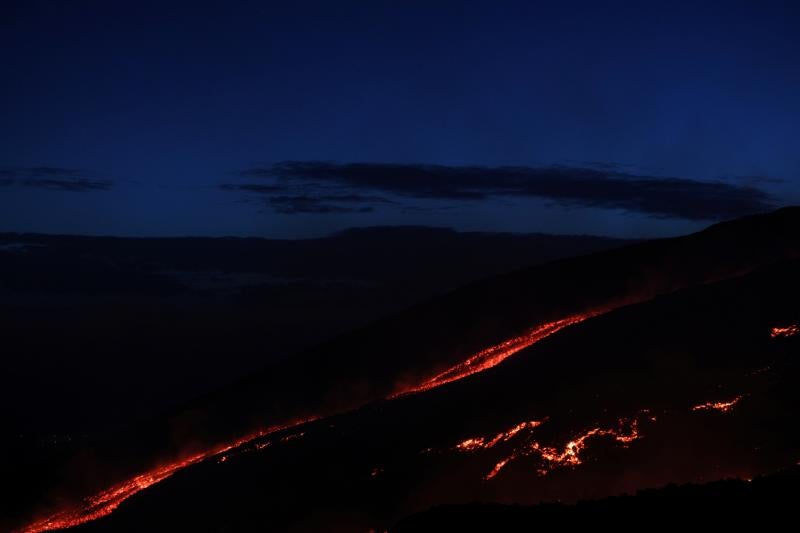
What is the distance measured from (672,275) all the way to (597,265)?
1817 mm

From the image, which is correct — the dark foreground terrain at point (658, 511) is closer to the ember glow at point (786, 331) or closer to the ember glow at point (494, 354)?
the ember glow at point (786, 331)

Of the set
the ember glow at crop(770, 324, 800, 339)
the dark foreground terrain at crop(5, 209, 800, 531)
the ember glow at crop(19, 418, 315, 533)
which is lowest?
the ember glow at crop(19, 418, 315, 533)

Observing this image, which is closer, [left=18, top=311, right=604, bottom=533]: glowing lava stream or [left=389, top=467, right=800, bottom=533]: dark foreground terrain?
[left=389, top=467, right=800, bottom=533]: dark foreground terrain

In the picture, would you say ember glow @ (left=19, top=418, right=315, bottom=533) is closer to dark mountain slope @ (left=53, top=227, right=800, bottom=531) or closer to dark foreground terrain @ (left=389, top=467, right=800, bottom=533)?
dark mountain slope @ (left=53, top=227, right=800, bottom=531)

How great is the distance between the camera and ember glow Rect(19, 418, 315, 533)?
1580cm

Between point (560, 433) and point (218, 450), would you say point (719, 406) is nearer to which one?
point (560, 433)

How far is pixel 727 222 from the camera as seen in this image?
1923 centimetres

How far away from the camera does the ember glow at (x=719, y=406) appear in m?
12.1

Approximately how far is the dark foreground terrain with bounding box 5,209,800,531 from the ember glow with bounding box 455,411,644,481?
3cm

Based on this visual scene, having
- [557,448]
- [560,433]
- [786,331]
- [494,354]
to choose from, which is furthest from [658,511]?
[494,354]

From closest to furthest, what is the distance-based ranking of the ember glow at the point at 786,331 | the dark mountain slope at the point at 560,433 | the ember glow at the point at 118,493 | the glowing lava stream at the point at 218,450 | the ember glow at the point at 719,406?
1. the dark mountain slope at the point at 560,433
2. the ember glow at the point at 719,406
3. the ember glow at the point at 786,331
4. the ember glow at the point at 118,493
5. the glowing lava stream at the point at 218,450

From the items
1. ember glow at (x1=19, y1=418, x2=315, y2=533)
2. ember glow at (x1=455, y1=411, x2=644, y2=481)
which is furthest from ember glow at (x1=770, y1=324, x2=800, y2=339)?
ember glow at (x1=19, y1=418, x2=315, y2=533)

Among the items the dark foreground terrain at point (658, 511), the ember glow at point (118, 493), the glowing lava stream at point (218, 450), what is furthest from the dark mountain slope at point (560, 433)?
the dark foreground terrain at point (658, 511)

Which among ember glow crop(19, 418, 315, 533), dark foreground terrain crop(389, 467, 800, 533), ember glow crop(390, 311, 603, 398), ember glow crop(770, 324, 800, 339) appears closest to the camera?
dark foreground terrain crop(389, 467, 800, 533)
